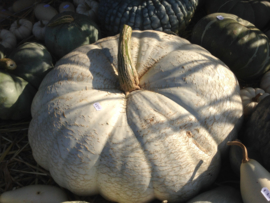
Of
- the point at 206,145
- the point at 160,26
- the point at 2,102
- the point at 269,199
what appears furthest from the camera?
the point at 160,26

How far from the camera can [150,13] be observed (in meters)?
2.29

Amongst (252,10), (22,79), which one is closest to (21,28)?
(22,79)

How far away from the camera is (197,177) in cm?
140

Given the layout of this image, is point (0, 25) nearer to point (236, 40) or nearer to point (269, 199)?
point (236, 40)

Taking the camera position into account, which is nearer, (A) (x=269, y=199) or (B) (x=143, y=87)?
(A) (x=269, y=199)

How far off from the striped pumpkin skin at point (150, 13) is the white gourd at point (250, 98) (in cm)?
101

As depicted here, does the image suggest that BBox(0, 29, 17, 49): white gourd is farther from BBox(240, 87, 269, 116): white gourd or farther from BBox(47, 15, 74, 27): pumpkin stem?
BBox(240, 87, 269, 116): white gourd

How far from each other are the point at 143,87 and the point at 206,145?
1.76ft

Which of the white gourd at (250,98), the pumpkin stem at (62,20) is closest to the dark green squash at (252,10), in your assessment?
the white gourd at (250,98)

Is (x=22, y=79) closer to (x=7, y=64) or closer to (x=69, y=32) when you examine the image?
(x=7, y=64)

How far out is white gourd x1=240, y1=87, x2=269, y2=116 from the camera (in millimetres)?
1827

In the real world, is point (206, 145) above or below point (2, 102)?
above

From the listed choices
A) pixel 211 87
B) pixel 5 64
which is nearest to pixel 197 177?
pixel 211 87

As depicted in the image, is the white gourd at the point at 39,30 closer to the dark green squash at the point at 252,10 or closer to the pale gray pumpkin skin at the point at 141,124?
the pale gray pumpkin skin at the point at 141,124
